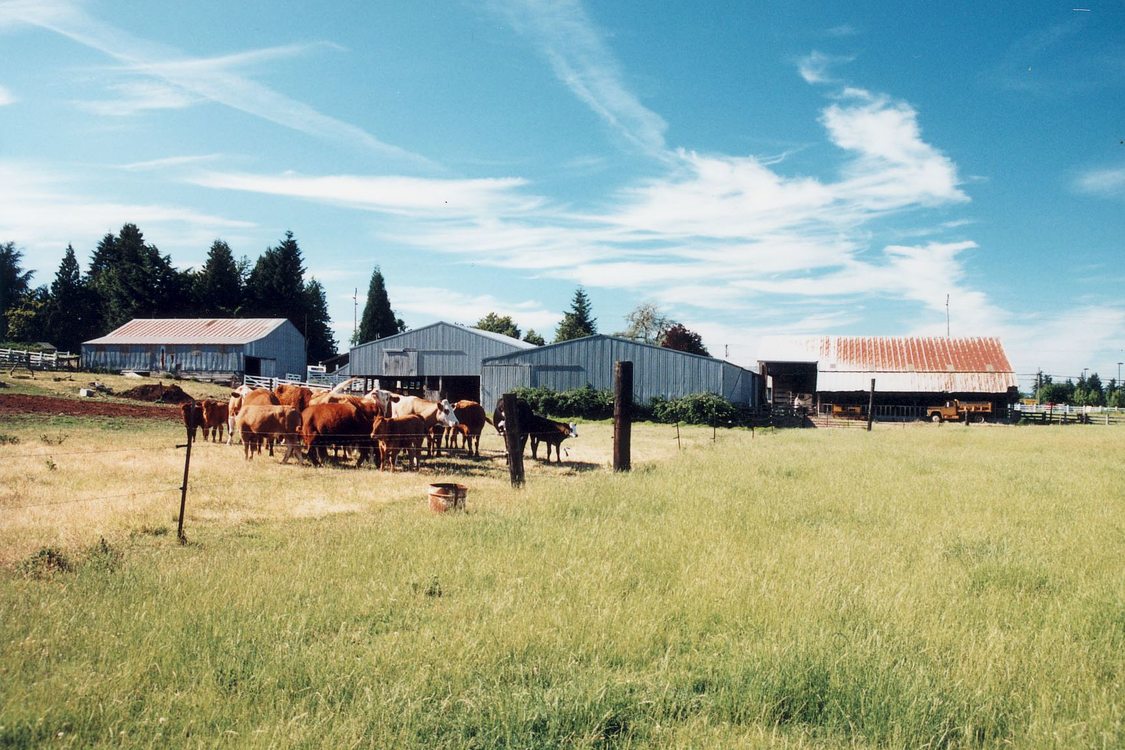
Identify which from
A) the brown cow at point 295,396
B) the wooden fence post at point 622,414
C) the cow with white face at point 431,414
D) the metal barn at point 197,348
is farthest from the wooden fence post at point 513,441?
the metal barn at point 197,348

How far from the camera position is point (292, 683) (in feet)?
13.8

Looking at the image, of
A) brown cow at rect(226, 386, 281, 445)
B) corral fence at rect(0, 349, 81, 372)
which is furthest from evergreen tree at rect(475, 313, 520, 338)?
brown cow at rect(226, 386, 281, 445)

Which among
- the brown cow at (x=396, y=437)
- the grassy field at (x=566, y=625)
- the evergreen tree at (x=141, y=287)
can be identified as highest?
the evergreen tree at (x=141, y=287)

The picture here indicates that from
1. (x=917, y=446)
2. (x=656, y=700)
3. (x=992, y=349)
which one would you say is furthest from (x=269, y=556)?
(x=992, y=349)

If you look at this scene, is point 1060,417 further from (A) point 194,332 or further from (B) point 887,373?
(A) point 194,332

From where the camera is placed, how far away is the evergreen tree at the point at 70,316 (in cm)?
7404

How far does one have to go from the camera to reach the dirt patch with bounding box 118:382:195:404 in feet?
115

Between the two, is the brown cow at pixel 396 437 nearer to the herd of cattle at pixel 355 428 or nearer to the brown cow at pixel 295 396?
the herd of cattle at pixel 355 428

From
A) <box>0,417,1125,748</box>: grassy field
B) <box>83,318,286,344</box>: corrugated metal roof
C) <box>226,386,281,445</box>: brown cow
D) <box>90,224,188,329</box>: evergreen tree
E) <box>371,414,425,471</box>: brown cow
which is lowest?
<box>0,417,1125,748</box>: grassy field

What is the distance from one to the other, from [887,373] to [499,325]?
157 ft

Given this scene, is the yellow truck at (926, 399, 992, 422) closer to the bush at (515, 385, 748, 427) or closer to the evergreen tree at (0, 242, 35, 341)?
the bush at (515, 385, 748, 427)

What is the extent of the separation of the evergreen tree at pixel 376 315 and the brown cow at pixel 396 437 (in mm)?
65460

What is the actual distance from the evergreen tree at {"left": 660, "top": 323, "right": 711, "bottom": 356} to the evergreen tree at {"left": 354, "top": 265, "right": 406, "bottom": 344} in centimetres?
3112

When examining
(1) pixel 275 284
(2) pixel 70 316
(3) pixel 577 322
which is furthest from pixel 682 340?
(2) pixel 70 316
